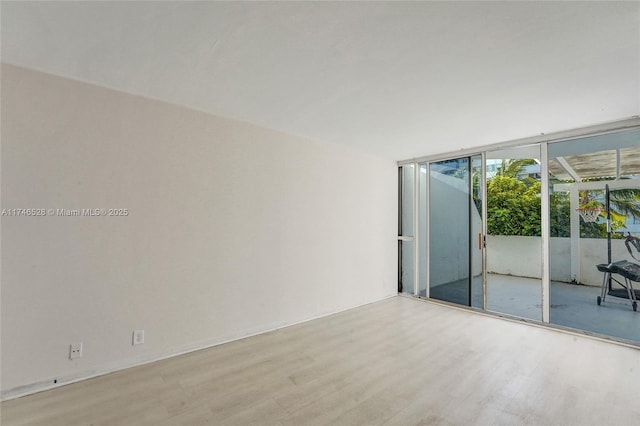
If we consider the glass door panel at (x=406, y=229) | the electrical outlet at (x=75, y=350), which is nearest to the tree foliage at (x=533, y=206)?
the glass door panel at (x=406, y=229)

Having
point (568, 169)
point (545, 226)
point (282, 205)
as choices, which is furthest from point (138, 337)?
point (568, 169)

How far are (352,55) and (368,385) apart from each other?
2.60 m

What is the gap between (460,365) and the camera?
2.68 metres

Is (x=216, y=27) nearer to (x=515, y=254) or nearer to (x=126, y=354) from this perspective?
(x=126, y=354)

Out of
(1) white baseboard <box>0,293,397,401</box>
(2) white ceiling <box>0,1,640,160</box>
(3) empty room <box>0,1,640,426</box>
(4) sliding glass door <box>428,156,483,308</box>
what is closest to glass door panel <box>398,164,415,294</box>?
(4) sliding glass door <box>428,156,483,308</box>

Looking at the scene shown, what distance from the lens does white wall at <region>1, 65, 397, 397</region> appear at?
2.18 metres

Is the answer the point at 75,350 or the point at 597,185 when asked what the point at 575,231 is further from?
the point at 75,350

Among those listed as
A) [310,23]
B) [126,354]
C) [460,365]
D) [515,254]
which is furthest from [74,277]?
[515,254]

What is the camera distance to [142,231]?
267cm

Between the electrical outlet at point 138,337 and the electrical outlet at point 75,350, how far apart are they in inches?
14.7

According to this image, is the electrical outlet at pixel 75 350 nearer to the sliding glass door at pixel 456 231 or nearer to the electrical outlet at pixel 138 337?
the electrical outlet at pixel 138 337

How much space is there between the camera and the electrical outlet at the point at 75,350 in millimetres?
2309

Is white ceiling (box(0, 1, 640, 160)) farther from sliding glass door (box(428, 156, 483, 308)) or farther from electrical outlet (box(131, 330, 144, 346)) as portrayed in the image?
electrical outlet (box(131, 330, 144, 346))

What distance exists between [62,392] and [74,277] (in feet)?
2.86
